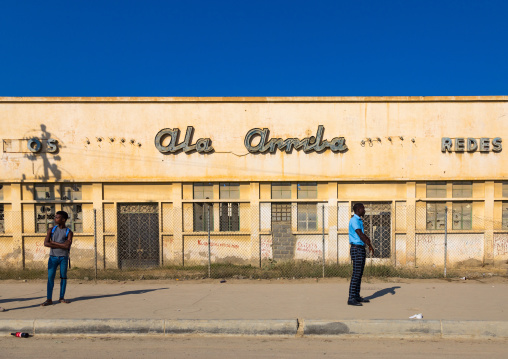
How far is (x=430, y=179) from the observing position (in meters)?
12.8

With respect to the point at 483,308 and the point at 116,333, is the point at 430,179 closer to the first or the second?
the point at 483,308

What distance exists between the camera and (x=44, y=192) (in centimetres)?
1287

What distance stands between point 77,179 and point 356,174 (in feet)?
28.7

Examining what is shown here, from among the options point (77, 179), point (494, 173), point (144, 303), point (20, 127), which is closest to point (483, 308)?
point (144, 303)

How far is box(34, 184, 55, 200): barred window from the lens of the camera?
12844 millimetres

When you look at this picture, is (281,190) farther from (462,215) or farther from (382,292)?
(462,215)

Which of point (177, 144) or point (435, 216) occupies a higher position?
point (177, 144)

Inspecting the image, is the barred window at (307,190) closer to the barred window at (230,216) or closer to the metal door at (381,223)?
the metal door at (381,223)

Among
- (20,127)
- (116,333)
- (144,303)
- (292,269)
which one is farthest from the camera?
(20,127)

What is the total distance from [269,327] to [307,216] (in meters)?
7.01

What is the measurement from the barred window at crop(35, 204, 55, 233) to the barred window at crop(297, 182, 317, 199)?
790 centimetres

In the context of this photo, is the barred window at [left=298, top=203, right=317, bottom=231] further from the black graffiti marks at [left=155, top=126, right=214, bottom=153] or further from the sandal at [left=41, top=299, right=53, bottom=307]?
the sandal at [left=41, top=299, right=53, bottom=307]

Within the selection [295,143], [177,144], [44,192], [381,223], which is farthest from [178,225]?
[381,223]

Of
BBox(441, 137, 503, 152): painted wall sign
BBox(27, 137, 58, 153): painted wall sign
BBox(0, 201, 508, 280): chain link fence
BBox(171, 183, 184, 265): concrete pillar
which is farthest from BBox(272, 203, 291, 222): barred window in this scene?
BBox(27, 137, 58, 153): painted wall sign
